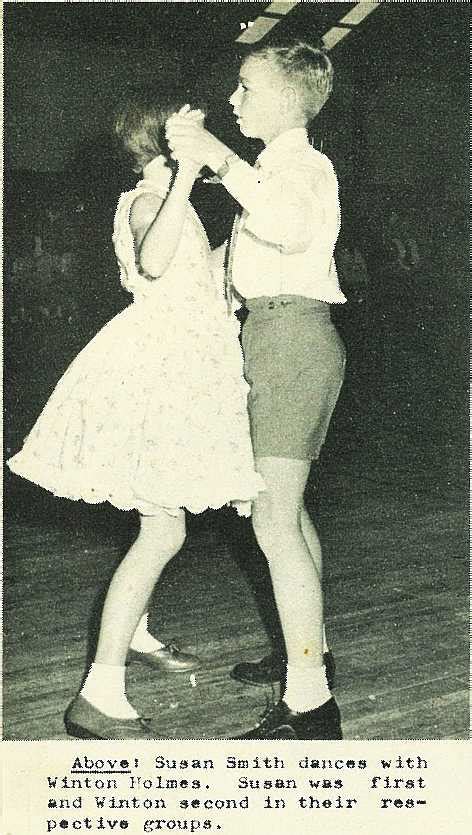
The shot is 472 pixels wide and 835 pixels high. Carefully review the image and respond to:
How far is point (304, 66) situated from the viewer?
1631mm

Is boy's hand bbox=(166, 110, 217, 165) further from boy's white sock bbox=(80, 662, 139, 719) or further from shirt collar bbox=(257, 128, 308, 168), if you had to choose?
boy's white sock bbox=(80, 662, 139, 719)

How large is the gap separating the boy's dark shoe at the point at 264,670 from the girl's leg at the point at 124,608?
15.2 inches

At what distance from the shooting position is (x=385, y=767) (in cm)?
155

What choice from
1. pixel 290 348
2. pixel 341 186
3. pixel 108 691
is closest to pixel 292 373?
pixel 290 348

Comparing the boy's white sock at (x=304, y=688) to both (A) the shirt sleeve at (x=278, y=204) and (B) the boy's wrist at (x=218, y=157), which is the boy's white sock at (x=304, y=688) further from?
(B) the boy's wrist at (x=218, y=157)

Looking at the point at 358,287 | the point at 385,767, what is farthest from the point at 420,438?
the point at 385,767

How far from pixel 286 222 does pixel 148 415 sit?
451 millimetres

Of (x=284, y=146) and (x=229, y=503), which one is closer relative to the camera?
(x=284, y=146)

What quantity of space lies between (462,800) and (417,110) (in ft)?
31.0

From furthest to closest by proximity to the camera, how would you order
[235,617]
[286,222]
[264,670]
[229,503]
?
[235,617] < [264,670] < [229,503] < [286,222]

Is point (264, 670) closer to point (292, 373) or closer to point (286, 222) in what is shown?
point (292, 373)

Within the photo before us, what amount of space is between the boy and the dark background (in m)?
3.32

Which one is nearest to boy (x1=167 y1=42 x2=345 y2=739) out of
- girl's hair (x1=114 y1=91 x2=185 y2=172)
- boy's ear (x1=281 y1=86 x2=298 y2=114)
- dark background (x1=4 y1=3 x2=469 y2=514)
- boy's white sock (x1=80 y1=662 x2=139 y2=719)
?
boy's ear (x1=281 y1=86 x2=298 y2=114)

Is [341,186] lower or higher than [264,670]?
higher
